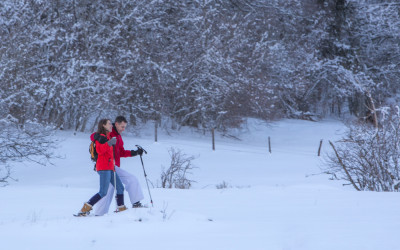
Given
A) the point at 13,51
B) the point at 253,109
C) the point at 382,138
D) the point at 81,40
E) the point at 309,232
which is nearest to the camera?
the point at 309,232

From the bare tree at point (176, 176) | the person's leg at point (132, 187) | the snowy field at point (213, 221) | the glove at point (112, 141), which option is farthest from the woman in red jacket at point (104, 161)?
the bare tree at point (176, 176)

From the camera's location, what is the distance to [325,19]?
32.3 m

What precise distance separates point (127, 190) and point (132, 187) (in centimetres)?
8

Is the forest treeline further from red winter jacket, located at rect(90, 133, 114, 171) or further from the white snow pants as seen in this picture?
red winter jacket, located at rect(90, 133, 114, 171)

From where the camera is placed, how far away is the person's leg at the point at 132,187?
22.9 feet

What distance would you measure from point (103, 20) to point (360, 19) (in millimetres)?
16897

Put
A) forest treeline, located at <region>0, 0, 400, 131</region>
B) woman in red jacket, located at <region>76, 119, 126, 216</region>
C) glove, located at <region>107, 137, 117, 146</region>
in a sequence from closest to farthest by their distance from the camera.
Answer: glove, located at <region>107, 137, 117, 146</region>
woman in red jacket, located at <region>76, 119, 126, 216</region>
forest treeline, located at <region>0, 0, 400, 131</region>

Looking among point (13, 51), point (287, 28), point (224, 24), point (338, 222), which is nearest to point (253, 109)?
point (224, 24)

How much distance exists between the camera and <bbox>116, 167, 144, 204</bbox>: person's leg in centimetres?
Answer: 697

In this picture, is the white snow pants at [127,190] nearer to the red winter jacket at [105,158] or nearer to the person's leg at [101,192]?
the person's leg at [101,192]

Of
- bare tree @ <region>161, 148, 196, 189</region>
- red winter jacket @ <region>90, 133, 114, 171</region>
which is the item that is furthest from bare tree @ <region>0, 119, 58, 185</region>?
red winter jacket @ <region>90, 133, 114, 171</region>

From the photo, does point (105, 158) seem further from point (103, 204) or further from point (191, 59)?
point (191, 59)

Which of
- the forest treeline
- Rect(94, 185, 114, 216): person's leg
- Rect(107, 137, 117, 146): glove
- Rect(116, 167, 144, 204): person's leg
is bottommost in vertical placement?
Rect(94, 185, 114, 216): person's leg

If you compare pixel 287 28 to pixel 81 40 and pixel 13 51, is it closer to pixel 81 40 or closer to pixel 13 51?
pixel 81 40
